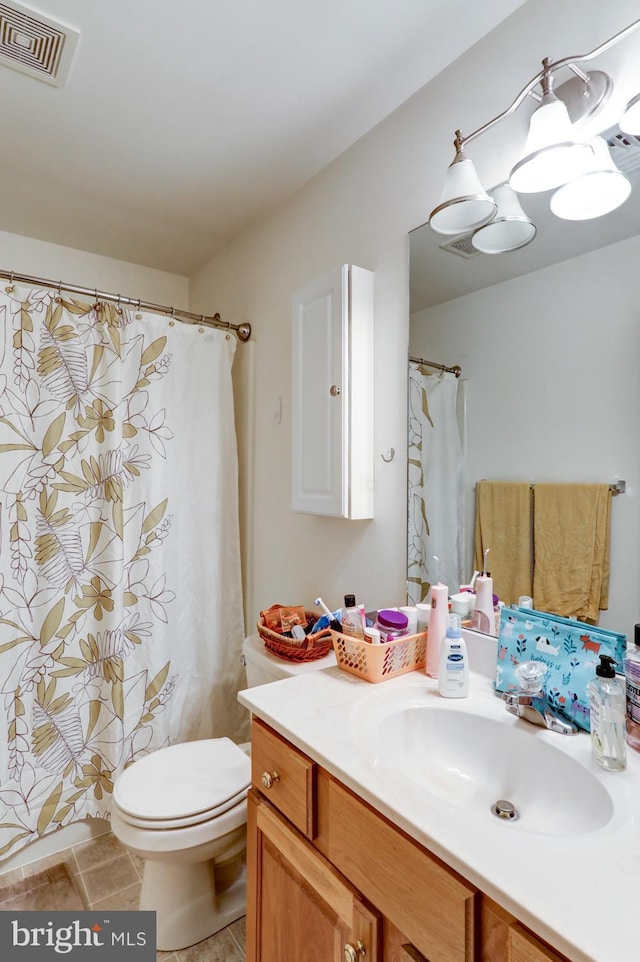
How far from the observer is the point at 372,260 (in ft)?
5.08

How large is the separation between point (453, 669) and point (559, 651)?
0.21 meters

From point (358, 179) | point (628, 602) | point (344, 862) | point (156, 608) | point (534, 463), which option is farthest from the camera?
point (156, 608)

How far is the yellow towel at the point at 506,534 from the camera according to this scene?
1154 millimetres

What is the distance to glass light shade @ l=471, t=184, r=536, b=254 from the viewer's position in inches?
44.6

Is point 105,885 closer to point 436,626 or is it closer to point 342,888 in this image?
point 342,888

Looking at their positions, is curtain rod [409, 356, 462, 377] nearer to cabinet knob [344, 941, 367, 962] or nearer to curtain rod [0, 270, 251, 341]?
curtain rod [0, 270, 251, 341]

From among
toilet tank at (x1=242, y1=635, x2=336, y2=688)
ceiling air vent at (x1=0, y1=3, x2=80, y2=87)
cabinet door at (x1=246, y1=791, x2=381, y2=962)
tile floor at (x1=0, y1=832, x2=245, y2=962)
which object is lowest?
tile floor at (x1=0, y1=832, x2=245, y2=962)

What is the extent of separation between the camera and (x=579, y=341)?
105 centimetres

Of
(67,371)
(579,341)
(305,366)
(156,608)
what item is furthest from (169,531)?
(579,341)

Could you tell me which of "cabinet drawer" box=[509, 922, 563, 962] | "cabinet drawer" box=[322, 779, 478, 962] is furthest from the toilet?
"cabinet drawer" box=[509, 922, 563, 962]

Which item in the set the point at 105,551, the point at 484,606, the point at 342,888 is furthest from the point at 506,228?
the point at 105,551

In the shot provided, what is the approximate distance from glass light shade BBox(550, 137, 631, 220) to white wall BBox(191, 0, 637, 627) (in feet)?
0.71

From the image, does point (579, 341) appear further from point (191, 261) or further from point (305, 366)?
point (191, 261)

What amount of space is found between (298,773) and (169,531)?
124cm
